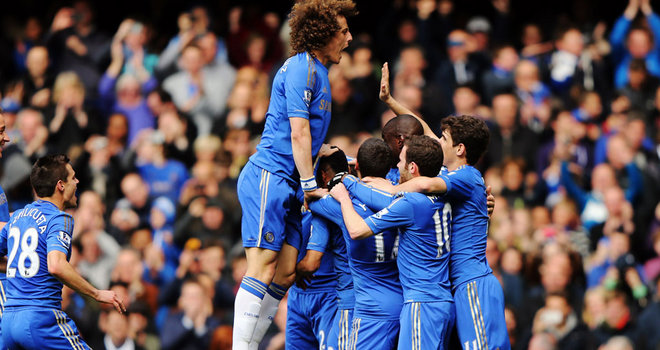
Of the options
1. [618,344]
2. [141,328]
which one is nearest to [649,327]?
[618,344]

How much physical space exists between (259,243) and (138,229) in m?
5.54

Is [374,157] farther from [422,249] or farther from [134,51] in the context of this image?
[134,51]

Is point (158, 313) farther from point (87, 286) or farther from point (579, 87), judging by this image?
point (579, 87)

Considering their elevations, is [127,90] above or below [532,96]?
above

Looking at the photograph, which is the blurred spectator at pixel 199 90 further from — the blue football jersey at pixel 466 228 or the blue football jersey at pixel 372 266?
the blue football jersey at pixel 466 228

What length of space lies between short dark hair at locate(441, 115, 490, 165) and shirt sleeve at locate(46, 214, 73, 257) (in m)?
2.97

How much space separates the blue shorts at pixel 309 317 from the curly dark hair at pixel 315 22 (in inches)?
78.0

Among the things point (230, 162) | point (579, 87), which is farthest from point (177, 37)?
point (579, 87)

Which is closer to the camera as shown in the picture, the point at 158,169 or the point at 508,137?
the point at 508,137

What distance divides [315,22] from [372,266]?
1.88 m

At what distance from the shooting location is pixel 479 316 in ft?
24.3

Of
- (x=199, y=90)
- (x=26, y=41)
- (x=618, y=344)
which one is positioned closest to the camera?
(x=618, y=344)

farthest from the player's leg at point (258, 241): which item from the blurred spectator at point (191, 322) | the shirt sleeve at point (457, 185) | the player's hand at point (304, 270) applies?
the blurred spectator at point (191, 322)

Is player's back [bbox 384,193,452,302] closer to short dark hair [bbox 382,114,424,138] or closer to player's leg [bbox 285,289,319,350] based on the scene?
short dark hair [bbox 382,114,424,138]
